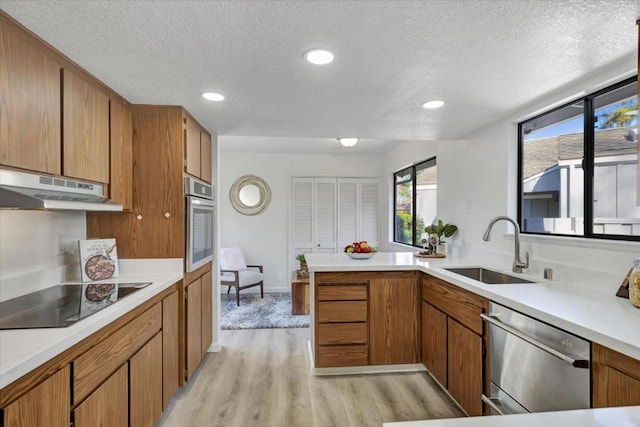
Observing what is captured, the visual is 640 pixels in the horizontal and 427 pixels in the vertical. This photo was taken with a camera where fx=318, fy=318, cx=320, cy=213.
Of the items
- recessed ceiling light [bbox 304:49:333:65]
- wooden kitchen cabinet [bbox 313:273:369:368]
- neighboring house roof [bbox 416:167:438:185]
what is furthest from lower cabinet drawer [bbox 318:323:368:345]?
neighboring house roof [bbox 416:167:438:185]

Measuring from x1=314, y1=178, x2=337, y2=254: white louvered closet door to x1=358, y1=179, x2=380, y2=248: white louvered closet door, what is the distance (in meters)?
0.49

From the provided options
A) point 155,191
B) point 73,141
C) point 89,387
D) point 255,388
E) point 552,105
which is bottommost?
point 255,388

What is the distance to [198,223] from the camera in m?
2.56

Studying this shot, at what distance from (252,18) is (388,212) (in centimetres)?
457

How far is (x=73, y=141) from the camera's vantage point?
168 cm

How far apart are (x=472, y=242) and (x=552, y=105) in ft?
4.50

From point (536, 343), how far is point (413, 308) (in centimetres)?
128

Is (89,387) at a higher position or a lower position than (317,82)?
lower

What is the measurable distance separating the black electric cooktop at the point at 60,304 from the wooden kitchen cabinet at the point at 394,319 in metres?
1.73

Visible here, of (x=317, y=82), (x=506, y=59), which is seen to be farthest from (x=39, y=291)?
(x=506, y=59)

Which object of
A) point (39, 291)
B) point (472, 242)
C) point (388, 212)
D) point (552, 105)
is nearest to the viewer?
point (39, 291)

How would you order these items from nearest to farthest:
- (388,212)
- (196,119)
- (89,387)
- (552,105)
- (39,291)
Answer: (89,387) < (39,291) < (552,105) < (196,119) < (388,212)

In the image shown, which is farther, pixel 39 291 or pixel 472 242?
pixel 472 242

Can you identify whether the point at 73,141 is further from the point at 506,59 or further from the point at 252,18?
the point at 506,59
